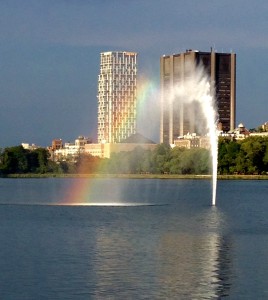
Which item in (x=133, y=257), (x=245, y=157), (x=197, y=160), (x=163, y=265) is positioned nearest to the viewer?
(x=163, y=265)

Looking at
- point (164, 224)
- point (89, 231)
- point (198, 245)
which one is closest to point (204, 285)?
point (198, 245)

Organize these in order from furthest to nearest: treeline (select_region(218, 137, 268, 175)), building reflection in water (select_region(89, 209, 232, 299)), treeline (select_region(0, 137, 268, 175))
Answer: treeline (select_region(0, 137, 268, 175)) < treeline (select_region(218, 137, 268, 175)) < building reflection in water (select_region(89, 209, 232, 299))

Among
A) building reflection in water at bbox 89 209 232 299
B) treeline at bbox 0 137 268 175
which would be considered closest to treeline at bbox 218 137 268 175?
treeline at bbox 0 137 268 175

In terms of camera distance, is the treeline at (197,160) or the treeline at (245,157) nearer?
the treeline at (245,157)

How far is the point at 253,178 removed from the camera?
15075 cm

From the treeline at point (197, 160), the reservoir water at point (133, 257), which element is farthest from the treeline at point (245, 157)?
the reservoir water at point (133, 257)

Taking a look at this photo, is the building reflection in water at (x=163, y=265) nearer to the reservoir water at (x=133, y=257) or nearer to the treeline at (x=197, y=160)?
the reservoir water at (x=133, y=257)

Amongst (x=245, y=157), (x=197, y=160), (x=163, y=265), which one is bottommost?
(x=163, y=265)

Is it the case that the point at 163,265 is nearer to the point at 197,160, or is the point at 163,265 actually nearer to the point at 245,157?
the point at 245,157

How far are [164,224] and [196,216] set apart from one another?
7.76 metres

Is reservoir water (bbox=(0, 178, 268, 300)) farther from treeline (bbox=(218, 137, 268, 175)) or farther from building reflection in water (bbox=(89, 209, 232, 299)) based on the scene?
treeline (bbox=(218, 137, 268, 175))

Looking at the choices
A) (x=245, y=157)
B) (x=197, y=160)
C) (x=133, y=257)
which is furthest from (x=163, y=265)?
(x=197, y=160)

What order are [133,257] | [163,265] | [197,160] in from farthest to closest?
[197,160] → [133,257] → [163,265]

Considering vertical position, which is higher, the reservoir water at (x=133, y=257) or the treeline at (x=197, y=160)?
the treeline at (x=197, y=160)
